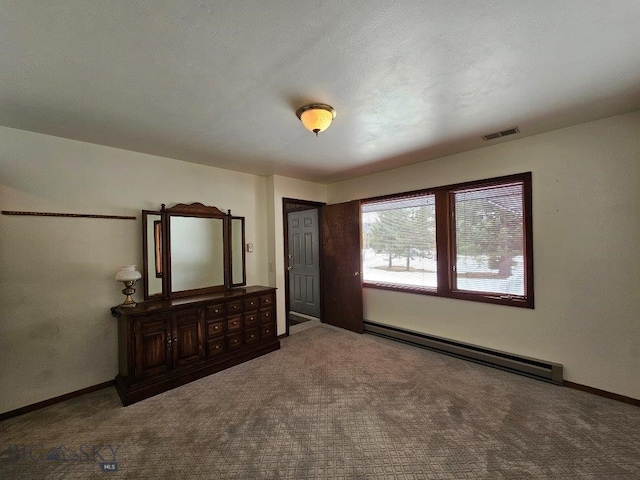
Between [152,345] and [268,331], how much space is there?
1.32 m

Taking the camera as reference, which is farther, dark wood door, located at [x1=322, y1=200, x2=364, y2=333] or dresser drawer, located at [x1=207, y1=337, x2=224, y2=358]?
dark wood door, located at [x1=322, y1=200, x2=364, y2=333]

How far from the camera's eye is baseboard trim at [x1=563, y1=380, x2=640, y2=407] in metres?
2.25

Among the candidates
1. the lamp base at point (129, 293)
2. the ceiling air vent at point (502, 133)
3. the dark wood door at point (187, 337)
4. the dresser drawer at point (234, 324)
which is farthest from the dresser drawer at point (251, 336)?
the ceiling air vent at point (502, 133)

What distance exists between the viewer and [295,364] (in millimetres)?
3104

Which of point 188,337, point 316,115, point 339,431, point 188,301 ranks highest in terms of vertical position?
point 316,115

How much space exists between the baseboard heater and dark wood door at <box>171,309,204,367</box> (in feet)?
7.97

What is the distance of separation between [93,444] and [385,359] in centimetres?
272

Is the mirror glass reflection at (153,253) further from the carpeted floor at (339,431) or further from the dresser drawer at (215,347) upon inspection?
the carpeted floor at (339,431)

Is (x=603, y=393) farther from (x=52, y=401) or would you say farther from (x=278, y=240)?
(x=52, y=401)

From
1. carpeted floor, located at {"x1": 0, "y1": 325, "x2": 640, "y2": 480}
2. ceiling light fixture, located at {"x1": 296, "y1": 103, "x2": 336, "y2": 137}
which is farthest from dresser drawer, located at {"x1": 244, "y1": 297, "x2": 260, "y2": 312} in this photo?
ceiling light fixture, located at {"x1": 296, "y1": 103, "x2": 336, "y2": 137}

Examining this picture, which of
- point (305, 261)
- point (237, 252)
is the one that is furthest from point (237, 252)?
point (305, 261)

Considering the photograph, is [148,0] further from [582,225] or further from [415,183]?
[582,225]

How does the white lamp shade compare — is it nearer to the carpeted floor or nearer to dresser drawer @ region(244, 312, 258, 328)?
the carpeted floor

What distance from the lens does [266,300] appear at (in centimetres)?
350
